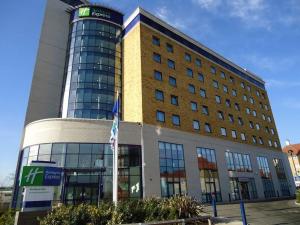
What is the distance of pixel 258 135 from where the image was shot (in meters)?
45.6

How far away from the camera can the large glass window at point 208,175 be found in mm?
30372

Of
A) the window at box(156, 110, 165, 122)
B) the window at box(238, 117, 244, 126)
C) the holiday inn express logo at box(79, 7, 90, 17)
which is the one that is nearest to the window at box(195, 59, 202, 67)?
the window at box(238, 117, 244, 126)

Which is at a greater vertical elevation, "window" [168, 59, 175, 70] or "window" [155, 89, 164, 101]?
"window" [168, 59, 175, 70]

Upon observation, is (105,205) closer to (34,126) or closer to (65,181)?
(65,181)

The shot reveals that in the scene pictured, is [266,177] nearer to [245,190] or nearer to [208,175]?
[245,190]

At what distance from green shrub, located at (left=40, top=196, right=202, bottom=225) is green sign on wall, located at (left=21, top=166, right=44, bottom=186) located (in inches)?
90.7

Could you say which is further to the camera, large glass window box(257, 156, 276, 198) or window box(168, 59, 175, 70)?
large glass window box(257, 156, 276, 198)

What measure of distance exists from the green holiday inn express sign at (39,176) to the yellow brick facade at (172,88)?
1452cm

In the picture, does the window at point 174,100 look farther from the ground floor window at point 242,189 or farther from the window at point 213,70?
the ground floor window at point 242,189

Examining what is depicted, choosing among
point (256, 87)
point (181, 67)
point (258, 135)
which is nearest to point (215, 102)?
point (181, 67)

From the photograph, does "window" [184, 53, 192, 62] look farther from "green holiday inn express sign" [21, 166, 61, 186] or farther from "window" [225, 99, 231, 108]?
"green holiday inn express sign" [21, 166, 61, 186]

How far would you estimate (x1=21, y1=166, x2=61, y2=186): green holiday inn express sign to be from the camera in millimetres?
13262

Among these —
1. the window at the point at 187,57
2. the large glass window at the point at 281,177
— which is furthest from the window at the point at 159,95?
the large glass window at the point at 281,177

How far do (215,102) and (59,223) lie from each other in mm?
32356
